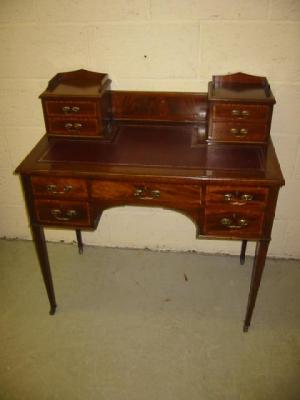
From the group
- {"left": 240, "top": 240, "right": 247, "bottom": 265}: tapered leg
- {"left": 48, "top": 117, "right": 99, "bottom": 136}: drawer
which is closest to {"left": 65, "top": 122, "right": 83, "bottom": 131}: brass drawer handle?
{"left": 48, "top": 117, "right": 99, "bottom": 136}: drawer

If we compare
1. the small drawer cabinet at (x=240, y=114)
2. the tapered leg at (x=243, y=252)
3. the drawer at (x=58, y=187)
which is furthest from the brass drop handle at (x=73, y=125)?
the tapered leg at (x=243, y=252)

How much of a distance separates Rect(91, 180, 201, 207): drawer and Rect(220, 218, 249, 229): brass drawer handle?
0.50 ft

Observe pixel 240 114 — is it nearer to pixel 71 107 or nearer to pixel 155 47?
pixel 155 47

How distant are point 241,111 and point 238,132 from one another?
0.10 meters

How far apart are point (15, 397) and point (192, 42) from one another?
6.53 ft

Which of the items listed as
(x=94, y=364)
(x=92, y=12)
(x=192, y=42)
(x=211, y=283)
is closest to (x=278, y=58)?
(x=192, y=42)

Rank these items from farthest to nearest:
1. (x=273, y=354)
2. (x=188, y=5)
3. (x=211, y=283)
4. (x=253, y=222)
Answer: (x=211, y=283) → (x=273, y=354) → (x=188, y=5) → (x=253, y=222)

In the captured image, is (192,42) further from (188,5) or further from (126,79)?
(126,79)

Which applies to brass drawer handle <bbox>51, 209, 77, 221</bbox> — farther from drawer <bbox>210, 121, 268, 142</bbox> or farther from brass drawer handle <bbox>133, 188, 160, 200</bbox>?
drawer <bbox>210, 121, 268, 142</bbox>

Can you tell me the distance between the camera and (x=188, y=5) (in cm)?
194

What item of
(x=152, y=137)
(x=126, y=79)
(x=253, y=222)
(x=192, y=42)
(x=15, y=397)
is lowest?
(x=15, y=397)

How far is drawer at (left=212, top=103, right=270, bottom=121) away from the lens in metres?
1.84

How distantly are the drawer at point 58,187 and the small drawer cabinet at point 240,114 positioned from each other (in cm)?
68

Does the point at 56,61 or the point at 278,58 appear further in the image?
the point at 56,61
